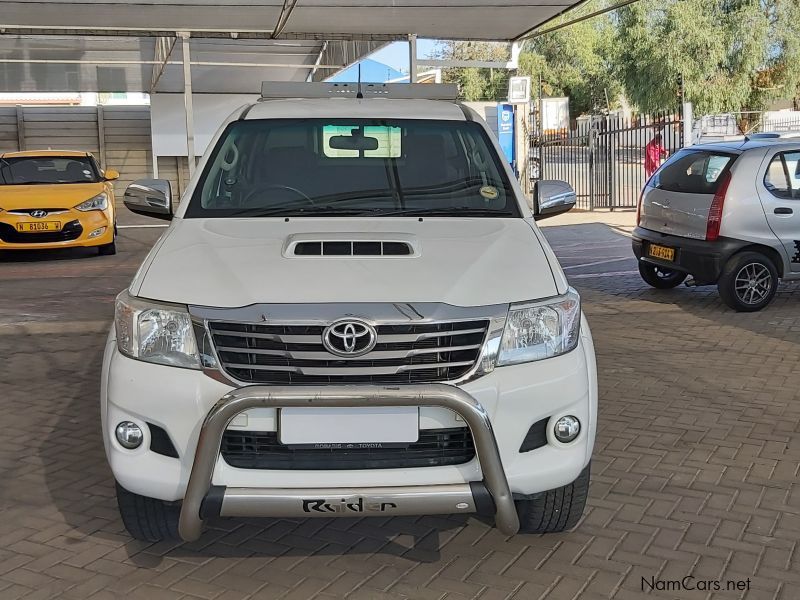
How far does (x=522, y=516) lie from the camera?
13.6ft

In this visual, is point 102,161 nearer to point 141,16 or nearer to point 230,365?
point 141,16

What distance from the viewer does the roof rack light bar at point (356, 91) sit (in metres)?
5.87

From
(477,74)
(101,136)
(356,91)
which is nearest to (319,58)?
(101,136)

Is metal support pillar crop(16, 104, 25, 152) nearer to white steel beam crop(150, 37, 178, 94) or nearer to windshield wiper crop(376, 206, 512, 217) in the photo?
white steel beam crop(150, 37, 178, 94)

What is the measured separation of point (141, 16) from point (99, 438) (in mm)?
11589

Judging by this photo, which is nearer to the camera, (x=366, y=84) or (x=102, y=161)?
(x=366, y=84)

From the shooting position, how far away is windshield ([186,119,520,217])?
4738 mm

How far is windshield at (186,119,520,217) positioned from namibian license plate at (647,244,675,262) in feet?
16.6

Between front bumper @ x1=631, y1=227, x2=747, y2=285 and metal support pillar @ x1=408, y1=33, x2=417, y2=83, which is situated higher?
metal support pillar @ x1=408, y1=33, x2=417, y2=83

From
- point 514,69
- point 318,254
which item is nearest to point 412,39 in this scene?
point 514,69

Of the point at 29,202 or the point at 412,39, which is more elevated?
the point at 412,39

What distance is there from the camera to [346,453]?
11.6ft

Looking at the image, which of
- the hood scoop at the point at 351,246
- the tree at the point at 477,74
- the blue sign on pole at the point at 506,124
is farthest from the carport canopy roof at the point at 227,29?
the tree at the point at 477,74

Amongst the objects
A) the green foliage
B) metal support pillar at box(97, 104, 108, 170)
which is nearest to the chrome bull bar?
metal support pillar at box(97, 104, 108, 170)
